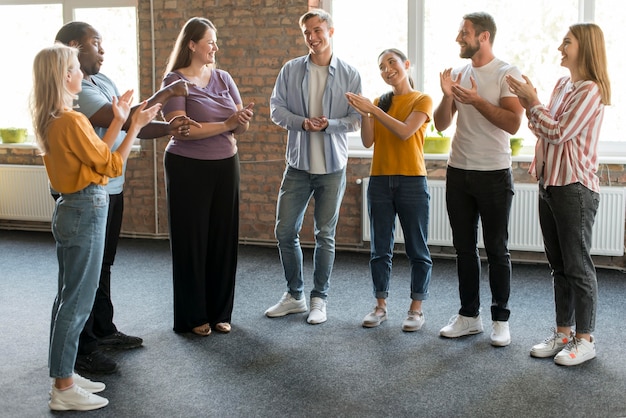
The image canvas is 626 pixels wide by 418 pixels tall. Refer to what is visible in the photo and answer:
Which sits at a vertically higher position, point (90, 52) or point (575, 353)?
point (90, 52)

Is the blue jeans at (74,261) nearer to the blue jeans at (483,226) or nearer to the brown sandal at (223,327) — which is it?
the brown sandal at (223,327)

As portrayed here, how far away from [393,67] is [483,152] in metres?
0.67

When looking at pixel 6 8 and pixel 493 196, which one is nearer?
pixel 493 196

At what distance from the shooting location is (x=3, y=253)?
643 centimetres

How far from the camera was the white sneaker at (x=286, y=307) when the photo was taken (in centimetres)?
453

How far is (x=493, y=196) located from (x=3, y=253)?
171 inches

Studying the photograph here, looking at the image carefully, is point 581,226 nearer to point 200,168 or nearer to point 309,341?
point 309,341

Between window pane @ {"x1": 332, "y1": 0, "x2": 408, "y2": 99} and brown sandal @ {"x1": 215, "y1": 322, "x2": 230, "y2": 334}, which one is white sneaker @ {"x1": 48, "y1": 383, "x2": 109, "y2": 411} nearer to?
brown sandal @ {"x1": 215, "y1": 322, "x2": 230, "y2": 334}

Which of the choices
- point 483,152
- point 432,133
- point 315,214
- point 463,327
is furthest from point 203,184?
point 432,133

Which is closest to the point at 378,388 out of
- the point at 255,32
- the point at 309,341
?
the point at 309,341

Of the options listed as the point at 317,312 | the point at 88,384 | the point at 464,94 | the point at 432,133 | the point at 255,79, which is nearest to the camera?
the point at 88,384

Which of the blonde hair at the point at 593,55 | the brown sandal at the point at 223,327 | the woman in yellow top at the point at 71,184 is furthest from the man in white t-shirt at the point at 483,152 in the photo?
the woman in yellow top at the point at 71,184

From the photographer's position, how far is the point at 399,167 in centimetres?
412

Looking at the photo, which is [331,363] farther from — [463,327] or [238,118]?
[238,118]
